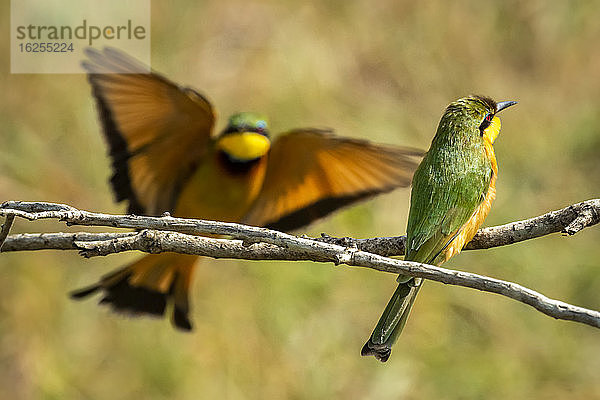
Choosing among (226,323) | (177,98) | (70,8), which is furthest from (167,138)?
(70,8)

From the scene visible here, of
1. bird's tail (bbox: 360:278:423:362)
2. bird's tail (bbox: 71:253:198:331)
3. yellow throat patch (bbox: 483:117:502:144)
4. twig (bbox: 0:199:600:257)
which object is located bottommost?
bird's tail (bbox: 71:253:198:331)

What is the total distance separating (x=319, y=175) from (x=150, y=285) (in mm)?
721

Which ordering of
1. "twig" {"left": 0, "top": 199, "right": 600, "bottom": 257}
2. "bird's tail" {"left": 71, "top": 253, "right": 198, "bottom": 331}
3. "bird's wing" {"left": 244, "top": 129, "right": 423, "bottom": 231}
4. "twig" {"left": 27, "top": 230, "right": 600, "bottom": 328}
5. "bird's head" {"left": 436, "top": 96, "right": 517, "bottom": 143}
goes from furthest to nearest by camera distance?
"bird's tail" {"left": 71, "top": 253, "right": 198, "bottom": 331}, "bird's wing" {"left": 244, "top": 129, "right": 423, "bottom": 231}, "bird's head" {"left": 436, "top": 96, "right": 517, "bottom": 143}, "twig" {"left": 0, "top": 199, "right": 600, "bottom": 257}, "twig" {"left": 27, "top": 230, "right": 600, "bottom": 328}

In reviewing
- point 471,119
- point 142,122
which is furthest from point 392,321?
point 142,122

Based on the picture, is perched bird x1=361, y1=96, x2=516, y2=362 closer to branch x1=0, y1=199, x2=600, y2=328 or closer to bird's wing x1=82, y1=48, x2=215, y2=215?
branch x1=0, y1=199, x2=600, y2=328

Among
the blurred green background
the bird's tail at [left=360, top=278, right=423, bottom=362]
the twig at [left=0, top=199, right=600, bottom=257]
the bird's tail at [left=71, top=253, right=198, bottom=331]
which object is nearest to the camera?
the twig at [left=0, top=199, right=600, bottom=257]

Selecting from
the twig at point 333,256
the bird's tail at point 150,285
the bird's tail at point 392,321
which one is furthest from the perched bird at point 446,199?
the bird's tail at point 150,285

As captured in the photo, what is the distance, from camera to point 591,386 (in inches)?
130

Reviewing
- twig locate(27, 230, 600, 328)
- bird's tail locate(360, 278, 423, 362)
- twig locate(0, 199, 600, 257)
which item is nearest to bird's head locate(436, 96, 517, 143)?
twig locate(0, 199, 600, 257)

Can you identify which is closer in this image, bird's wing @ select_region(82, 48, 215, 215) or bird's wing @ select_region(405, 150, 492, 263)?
bird's wing @ select_region(405, 150, 492, 263)

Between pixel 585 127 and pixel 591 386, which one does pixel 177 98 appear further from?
pixel 585 127

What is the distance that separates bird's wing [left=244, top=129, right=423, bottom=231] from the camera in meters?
2.28

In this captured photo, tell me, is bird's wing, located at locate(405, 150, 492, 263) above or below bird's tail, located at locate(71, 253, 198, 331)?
above

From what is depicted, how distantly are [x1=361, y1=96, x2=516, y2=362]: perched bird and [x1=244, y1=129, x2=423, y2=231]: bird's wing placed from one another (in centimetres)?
38
